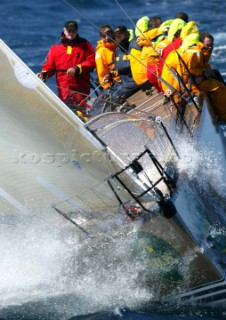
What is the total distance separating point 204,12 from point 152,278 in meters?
11.8

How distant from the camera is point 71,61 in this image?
8805mm

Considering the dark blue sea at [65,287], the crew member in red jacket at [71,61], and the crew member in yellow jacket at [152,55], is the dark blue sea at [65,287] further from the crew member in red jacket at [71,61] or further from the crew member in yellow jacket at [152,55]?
the crew member in red jacket at [71,61]

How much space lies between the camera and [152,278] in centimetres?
618

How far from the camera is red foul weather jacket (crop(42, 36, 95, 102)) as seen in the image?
8703 millimetres

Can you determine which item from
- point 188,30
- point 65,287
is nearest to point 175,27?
point 188,30

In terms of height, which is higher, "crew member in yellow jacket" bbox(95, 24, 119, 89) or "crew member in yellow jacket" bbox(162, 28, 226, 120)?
"crew member in yellow jacket" bbox(95, 24, 119, 89)

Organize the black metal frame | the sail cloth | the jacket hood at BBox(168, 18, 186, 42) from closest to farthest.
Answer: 1. the black metal frame
2. the sail cloth
3. the jacket hood at BBox(168, 18, 186, 42)

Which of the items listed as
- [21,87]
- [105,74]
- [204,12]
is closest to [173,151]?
[21,87]

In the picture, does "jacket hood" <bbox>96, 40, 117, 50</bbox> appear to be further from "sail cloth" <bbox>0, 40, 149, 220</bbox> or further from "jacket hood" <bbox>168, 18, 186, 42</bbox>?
"sail cloth" <bbox>0, 40, 149, 220</bbox>

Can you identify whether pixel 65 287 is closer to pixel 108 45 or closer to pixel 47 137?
pixel 47 137

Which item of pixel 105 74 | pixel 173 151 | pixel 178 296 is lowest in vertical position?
pixel 178 296

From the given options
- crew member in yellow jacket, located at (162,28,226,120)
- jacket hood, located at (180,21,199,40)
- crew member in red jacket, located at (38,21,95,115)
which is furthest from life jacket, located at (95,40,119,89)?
crew member in yellow jacket, located at (162,28,226,120)

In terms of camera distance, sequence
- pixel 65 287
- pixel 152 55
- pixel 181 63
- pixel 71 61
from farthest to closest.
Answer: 1. pixel 71 61
2. pixel 152 55
3. pixel 181 63
4. pixel 65 287

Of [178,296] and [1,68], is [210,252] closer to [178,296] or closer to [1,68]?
[178,296]
